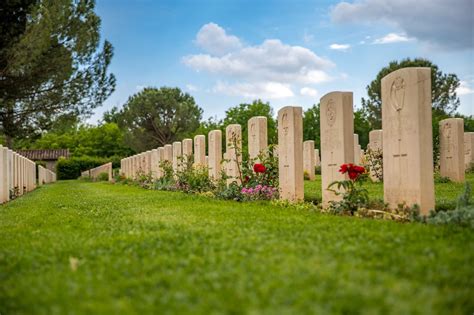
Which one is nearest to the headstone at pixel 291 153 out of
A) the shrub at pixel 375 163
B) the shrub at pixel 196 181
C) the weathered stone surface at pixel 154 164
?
the shrub at pixel 196 181

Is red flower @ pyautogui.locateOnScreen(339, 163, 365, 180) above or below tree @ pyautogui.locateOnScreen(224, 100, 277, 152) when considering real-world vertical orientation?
below

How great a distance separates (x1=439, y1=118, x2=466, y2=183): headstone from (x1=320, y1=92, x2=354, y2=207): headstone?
30.6 ft

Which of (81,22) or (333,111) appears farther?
(81,22)

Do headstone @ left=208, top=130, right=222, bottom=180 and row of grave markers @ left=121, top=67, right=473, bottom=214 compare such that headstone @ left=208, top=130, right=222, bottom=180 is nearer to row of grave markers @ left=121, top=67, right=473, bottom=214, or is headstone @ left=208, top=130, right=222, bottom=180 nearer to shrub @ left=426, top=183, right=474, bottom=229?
row of grave markers @ left=121, top=67, right=473, bottom=214

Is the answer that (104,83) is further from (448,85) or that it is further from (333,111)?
(448,85)

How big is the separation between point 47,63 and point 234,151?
1032 centimetres

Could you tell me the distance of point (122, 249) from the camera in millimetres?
5340

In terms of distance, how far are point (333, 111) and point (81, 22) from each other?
16.9 m

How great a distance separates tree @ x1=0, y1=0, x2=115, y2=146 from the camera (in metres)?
17.4

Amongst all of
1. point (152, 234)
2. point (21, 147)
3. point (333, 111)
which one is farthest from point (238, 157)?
point (21, 147)

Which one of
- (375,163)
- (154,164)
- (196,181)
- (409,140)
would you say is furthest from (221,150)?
(154,164)

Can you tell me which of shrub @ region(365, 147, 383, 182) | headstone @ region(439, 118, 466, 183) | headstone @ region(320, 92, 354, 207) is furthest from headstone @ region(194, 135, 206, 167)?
headstone @ region(320, 92, 354, 207)

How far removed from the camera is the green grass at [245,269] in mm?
3316

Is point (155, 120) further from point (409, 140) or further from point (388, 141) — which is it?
point (409, 140)
